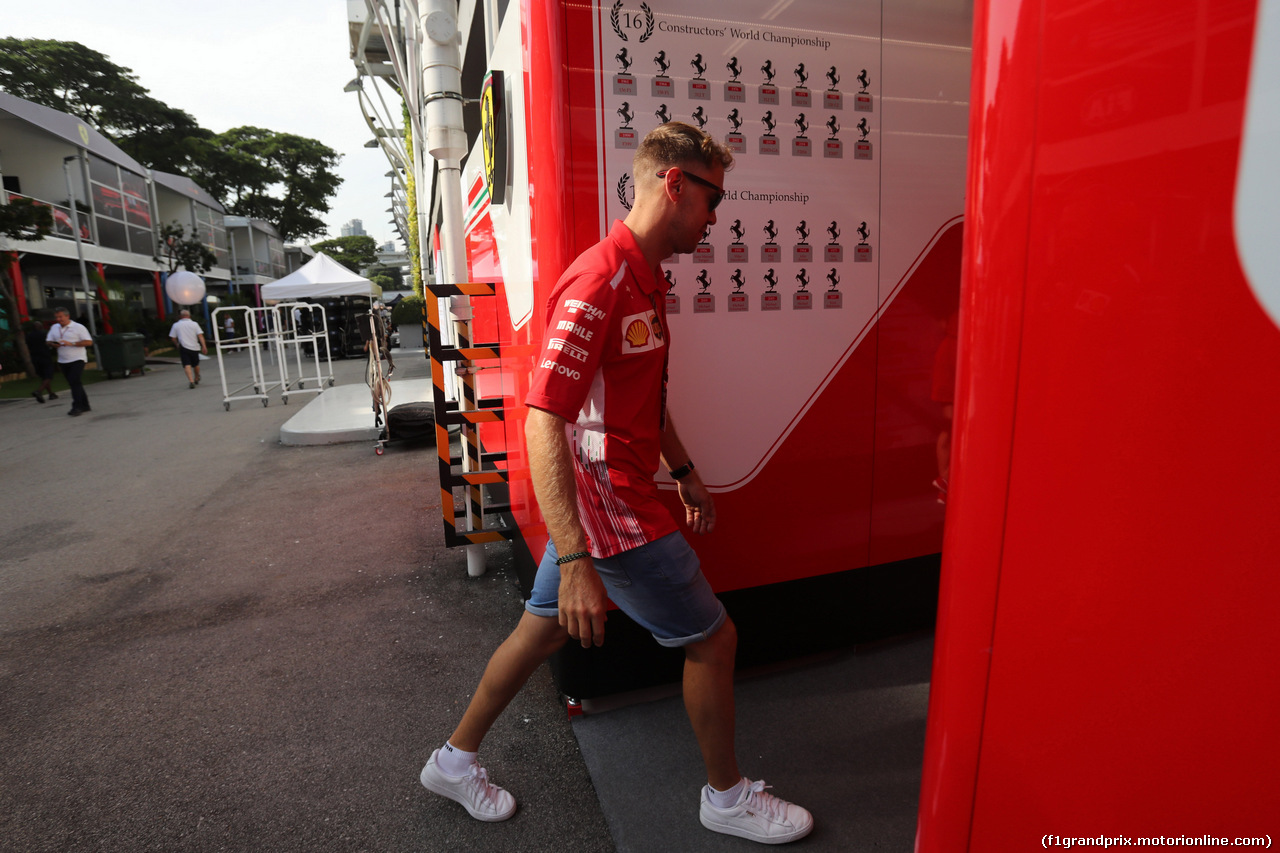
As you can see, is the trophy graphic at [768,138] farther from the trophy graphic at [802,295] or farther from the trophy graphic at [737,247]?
the trophy graphic at [802,295]

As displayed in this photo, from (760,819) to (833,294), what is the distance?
1.78 m

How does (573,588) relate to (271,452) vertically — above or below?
above

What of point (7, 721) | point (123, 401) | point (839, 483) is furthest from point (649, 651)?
point (123, 401)

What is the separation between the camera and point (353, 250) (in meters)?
82.8

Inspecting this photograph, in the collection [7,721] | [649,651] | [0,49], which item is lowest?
[7,721]

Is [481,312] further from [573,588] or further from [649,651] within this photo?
[573,588]

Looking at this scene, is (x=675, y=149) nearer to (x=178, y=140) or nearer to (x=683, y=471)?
(x=683, y=471)

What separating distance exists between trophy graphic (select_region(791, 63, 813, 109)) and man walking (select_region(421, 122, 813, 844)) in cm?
95

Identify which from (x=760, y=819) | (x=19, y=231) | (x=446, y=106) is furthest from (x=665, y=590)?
(x=19, y=231)

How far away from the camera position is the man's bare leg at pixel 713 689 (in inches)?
73.3

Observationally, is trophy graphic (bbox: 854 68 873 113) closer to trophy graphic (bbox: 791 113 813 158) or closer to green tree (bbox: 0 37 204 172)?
trophy graphic (bbox: 791 113 813 158)

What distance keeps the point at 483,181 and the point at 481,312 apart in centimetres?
75

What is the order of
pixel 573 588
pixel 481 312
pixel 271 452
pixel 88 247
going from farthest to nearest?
pixel 88 247, pixel 271 452, pixel 481 312, pixel 573 588

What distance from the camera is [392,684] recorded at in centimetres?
297
